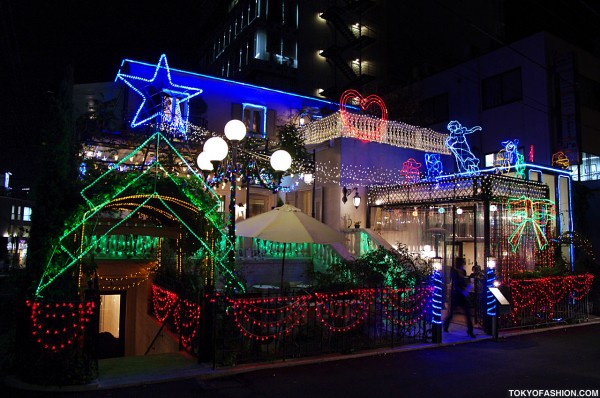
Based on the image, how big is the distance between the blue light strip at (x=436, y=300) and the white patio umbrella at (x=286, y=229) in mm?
2435

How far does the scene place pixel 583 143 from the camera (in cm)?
2023

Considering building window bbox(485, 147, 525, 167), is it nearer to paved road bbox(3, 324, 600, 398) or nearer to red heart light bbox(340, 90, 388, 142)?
red heart light bbox(340, 90, 388, 142)

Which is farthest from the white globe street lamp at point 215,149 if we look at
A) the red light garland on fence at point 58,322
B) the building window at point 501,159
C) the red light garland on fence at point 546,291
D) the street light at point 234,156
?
the building window at point 501,159

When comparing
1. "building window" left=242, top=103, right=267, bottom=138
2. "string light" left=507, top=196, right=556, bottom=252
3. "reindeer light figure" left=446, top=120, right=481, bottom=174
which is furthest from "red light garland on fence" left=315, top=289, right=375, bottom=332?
"building window" left=242, top=103, right=267, bottom=138

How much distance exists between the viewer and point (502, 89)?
21.4 metres

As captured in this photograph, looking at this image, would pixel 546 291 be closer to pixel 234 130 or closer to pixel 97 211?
pixel 234 130

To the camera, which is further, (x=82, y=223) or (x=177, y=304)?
(x=177, y=304)

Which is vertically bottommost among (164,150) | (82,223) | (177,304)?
(177,304)

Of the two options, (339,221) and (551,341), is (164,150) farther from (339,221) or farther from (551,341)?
(551,341)

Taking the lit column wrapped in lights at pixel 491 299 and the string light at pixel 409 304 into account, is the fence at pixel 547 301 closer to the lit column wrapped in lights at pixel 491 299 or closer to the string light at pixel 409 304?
the lit column wrapped in lights at pixel 491 299

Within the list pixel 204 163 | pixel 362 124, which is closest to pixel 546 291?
pixel 362 124

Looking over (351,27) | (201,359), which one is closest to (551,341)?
(201,359)

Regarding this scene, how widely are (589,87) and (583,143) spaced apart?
3269 millimetres

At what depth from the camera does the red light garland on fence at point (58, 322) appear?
6.88 metres
